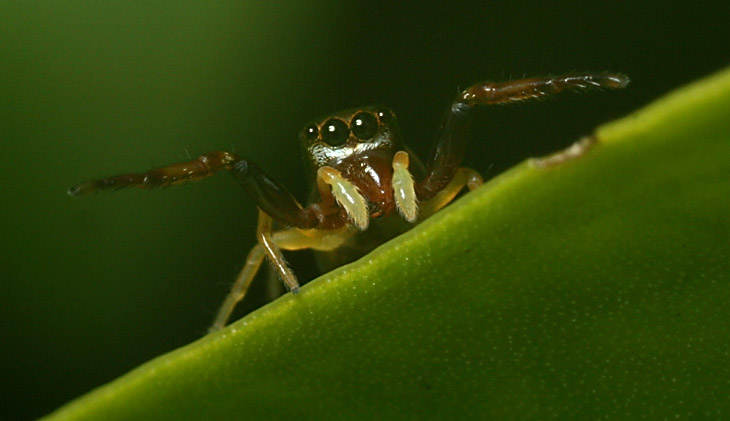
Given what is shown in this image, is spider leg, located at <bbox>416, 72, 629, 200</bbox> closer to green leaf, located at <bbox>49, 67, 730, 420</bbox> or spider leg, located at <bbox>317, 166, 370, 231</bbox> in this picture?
spider leg, located at <bbox>317, 166, 370, 231</bbox>

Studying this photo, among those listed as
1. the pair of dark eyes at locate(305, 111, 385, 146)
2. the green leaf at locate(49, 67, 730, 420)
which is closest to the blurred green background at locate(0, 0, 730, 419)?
the pair of dark eyes at locate(305, 111, 385, 146)

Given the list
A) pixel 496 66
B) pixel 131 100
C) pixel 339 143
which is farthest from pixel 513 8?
pixel 131 100

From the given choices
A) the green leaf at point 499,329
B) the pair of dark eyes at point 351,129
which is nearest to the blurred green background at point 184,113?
the pair of dark eyes at point 351,129

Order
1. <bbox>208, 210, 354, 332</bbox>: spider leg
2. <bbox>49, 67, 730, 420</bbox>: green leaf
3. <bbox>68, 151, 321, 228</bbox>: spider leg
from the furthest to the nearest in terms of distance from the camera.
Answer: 1. <bbox>208, 210, 354, 332</bbox>: spider leg
2. <bbox>68, 151, 321, 228</bbox>: spider leg
3. <bbox>49, 67, 730, 420</bbox>: green leaf

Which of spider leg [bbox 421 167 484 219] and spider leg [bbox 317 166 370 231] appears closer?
spider leg [bbox 317 166 370 231]

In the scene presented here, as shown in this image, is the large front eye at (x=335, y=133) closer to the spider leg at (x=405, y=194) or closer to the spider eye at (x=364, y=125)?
the spider eye at (x=364, y=125)

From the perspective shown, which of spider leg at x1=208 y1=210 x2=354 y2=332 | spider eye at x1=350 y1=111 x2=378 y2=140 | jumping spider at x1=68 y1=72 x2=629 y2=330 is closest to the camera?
jumping spider at x1=68 y1=72 x2=629 y2=330
